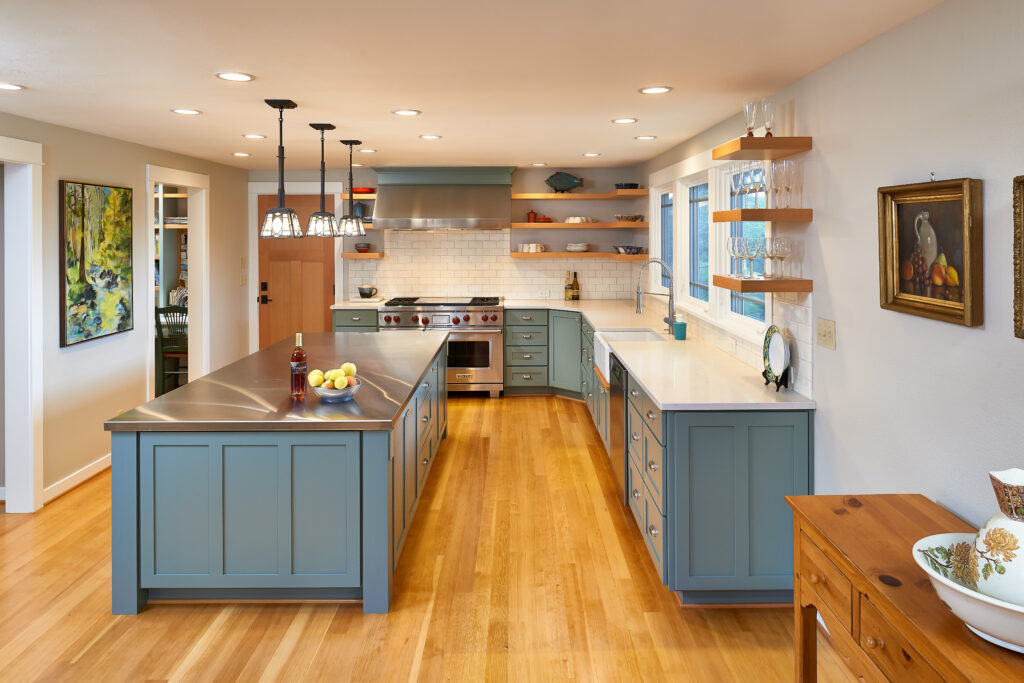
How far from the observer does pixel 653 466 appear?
3.46m

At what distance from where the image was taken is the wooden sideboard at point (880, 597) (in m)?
1.51

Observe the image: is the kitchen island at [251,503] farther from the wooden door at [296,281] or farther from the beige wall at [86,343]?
the wooden door at [296,281]

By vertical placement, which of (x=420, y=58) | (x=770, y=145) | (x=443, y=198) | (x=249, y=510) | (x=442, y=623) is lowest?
(x=442, y=623)

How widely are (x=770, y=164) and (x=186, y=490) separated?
2871mm

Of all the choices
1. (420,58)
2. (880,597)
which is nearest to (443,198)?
(420,58)

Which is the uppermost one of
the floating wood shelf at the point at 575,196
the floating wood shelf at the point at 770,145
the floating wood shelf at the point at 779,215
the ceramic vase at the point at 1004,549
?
the floating wood shelf at the point at 575,196

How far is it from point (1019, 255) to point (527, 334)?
5780mm

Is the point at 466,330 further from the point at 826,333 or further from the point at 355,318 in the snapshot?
the point at 826,333

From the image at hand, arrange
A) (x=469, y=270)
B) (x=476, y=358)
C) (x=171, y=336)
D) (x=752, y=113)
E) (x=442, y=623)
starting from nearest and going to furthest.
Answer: (x=442, y=623)
(x=752, y=113)
(x=171, y=336)
(x=476, y=358)
(x=469, y=270)

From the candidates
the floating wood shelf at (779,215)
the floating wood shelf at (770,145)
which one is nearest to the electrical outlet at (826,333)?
the floating wood shelf at (779,215)

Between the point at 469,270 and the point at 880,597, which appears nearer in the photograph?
the point at 880,597

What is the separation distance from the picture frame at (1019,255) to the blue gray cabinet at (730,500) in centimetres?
134

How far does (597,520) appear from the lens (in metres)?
4.31

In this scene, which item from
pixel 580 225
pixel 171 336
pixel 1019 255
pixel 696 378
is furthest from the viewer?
pixel 580 225
